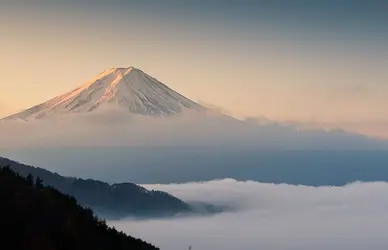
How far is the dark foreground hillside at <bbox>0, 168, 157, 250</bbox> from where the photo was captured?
4281 cm

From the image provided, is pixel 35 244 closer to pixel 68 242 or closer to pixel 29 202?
pixel 68 242

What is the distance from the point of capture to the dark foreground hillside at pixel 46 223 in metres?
42.8

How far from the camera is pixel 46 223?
4569cm

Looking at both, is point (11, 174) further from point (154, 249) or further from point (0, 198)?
point (154, 249)

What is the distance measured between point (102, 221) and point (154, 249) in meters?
6.06

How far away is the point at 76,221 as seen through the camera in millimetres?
51281

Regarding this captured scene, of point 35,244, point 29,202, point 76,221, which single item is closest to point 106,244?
point 76,221

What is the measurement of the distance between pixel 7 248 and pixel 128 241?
659 inches

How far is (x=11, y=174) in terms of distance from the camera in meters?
54.9

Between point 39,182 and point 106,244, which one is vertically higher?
point 39,182

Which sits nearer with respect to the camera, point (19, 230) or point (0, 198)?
point (19, 230)

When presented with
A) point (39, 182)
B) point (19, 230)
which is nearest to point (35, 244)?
point (19, 230)

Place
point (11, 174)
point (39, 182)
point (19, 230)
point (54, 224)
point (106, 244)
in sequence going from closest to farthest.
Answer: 1. point (19, 230)
2. point (54, 224)
3. point (106, 244)
4. point (11, 174)
5. point (39, 182)

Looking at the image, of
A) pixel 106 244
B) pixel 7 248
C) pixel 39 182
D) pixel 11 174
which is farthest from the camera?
pixel 39 182
